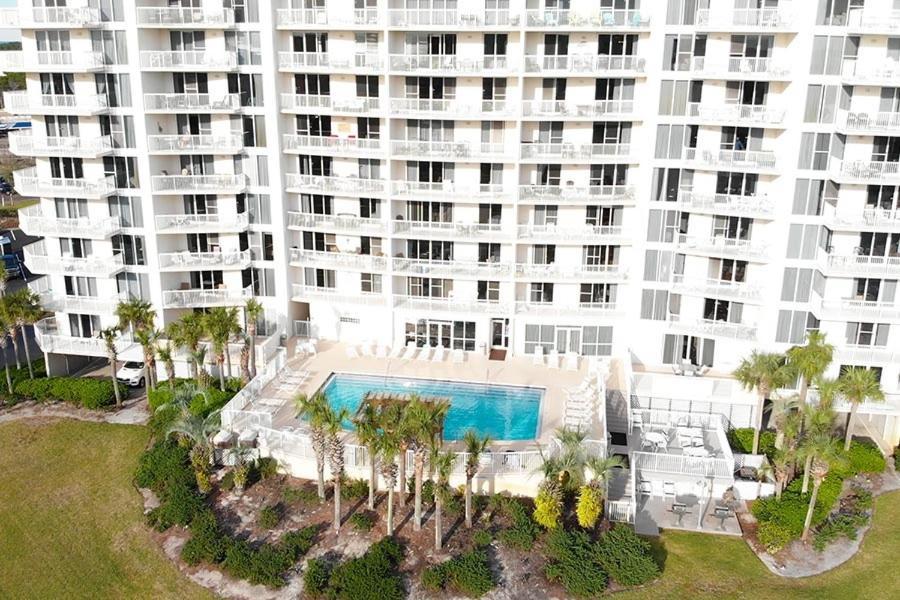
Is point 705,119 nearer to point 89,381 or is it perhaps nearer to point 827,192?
point 827,192

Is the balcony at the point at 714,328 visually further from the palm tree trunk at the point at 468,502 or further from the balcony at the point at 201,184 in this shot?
the balcony at the point at 201,184

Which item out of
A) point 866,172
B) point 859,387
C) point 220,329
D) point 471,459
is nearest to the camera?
point 471,459

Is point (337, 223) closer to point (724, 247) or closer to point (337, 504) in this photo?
point (337, 504)

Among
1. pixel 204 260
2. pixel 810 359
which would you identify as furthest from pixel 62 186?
pixel 810 359

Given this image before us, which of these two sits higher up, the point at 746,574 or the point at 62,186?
the point at 62,186

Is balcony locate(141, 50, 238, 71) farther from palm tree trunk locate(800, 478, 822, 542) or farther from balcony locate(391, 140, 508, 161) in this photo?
palm tree trunk locate(800, 478, 822, 542)

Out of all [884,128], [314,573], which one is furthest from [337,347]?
[884,128]

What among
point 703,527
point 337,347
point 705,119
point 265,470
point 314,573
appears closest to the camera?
point 314,573
